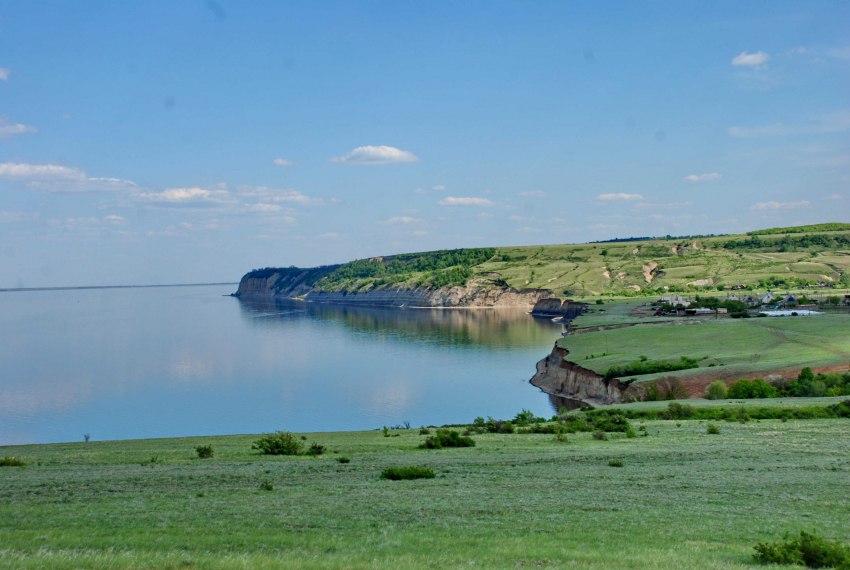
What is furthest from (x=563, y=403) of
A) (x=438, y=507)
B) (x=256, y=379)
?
(x=438, y=507)

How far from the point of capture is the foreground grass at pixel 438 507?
848 centimetres

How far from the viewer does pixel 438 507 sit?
12062mm

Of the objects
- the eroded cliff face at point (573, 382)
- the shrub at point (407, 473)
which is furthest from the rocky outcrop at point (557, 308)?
the shrub at point (407, 473)

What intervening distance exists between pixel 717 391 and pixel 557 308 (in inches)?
4146

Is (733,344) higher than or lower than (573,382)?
higher

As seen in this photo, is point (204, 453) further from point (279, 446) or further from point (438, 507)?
point (438, 507)

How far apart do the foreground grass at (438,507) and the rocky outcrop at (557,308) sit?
358 ft

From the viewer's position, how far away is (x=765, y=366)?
134ft

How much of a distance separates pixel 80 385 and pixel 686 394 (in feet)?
180

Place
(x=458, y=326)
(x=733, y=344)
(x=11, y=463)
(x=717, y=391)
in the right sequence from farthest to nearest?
(x=458, y=326), (x=733, y=344), (x=717, y=391), (x=11, y=463)

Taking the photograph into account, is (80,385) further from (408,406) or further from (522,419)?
(522,419)

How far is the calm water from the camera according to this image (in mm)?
45625

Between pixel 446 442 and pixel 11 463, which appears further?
pixel 446 442

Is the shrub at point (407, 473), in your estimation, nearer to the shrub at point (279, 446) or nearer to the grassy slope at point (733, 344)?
the shrub at point (279, 446)
